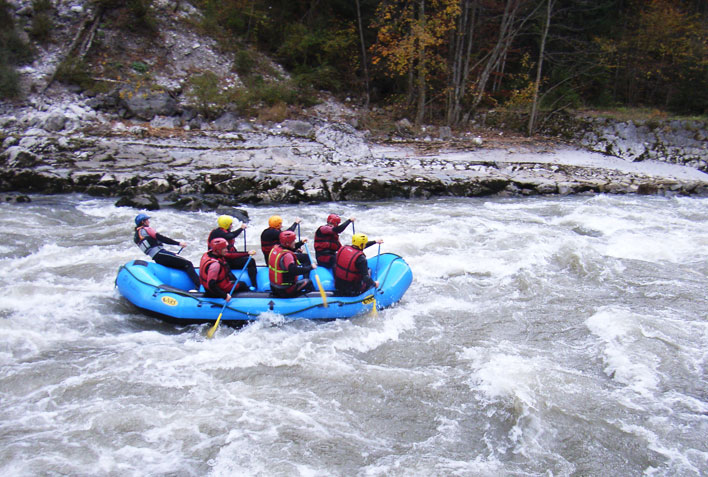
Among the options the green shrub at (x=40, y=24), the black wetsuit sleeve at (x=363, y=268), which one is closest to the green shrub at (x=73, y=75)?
the green shrub at (x=40, y=24)

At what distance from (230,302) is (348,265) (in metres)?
1.43

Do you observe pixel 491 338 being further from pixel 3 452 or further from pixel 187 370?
pixel 3 452

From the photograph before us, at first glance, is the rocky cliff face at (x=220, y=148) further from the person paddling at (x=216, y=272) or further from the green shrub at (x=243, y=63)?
the person paddling at (x=216, y=272)

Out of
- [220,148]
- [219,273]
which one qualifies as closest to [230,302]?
[219,273]

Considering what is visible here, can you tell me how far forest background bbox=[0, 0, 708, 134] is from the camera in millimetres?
15820

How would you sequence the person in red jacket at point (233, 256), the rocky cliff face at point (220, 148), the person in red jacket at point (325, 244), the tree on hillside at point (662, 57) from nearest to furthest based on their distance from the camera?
the person in red jacket at point (233, 256)
the person in red jacket at point (325, 244)
the rocky cliff face at point (220, 148)
the tree on hillside at point (662, 57)

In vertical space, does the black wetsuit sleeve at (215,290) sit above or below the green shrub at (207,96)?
below

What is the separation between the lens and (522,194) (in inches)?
486

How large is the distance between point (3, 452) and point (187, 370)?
156 cm

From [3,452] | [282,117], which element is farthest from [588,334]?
[282,117]

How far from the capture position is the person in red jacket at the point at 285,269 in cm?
562

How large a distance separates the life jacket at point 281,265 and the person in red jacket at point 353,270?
1.77 ft

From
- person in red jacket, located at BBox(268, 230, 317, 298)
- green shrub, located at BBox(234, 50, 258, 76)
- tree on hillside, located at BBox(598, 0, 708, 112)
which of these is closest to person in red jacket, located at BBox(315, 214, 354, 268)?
person in red jacket, located at BBox(268, 230, 317, 298)

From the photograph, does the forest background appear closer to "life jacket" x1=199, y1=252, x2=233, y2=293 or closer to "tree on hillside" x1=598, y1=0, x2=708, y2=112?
"tree on hillside" x1=598, y1=0, x2=708, y2=112
